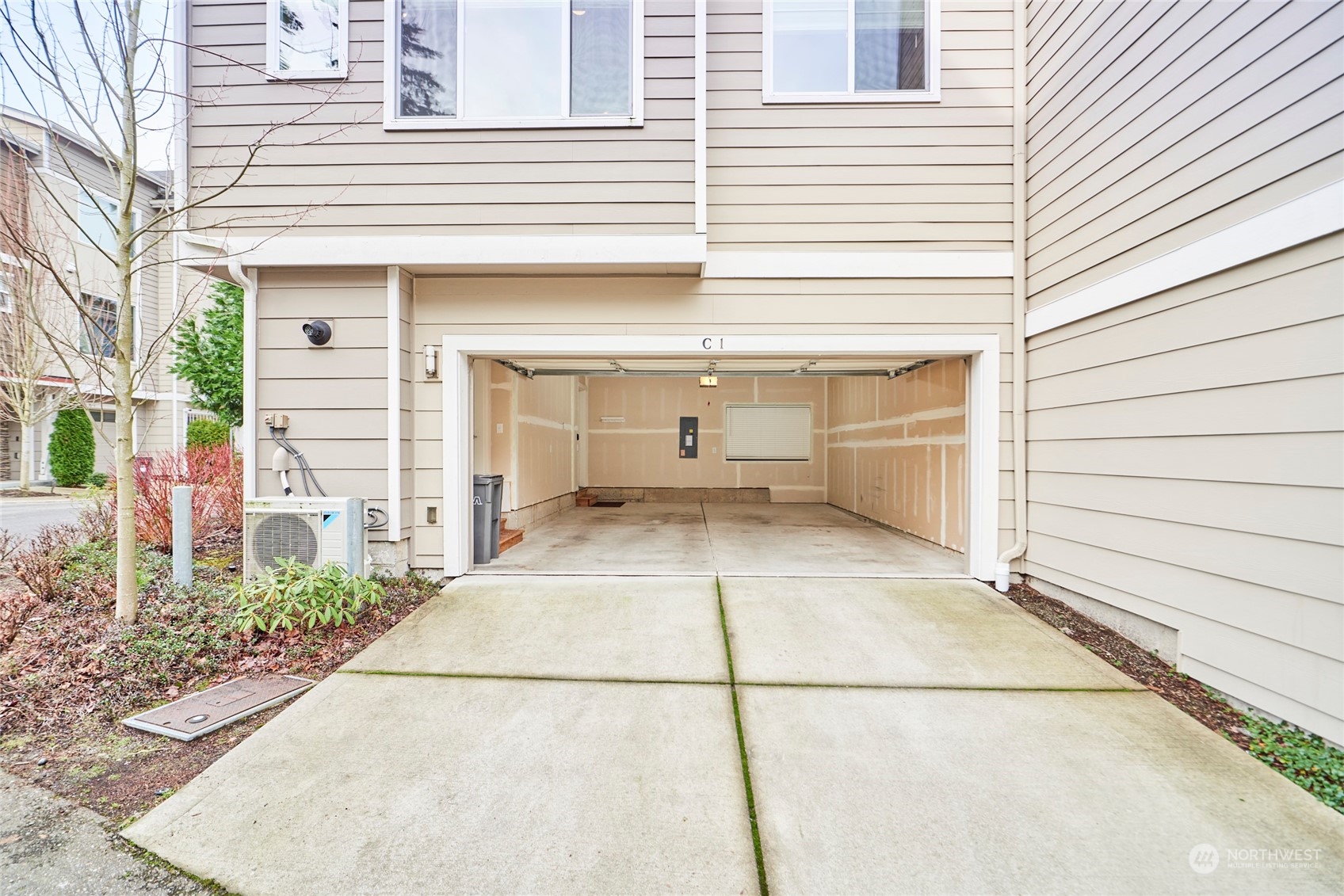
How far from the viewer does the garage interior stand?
4.80 metres

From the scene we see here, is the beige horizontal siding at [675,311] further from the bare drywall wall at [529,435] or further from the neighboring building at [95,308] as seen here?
the neighboring building at [95,308]

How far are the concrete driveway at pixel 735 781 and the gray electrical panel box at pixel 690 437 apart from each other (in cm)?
719

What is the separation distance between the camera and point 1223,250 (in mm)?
2404

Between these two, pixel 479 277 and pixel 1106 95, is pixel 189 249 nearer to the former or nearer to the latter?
pixel 479 277

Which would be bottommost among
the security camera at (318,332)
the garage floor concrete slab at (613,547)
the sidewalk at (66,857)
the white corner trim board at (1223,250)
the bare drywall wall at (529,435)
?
the sidewalk at (66,857)

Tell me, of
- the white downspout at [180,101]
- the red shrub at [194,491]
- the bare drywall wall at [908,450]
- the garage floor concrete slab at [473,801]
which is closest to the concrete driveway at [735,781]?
the garage floor concrete slab at [473,801]

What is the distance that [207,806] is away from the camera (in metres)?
1.71

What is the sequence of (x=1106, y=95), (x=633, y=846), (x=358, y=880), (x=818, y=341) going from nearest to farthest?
(x=358, y=880)
(x=633, y=846)
(x=1106, y=95)
(x=818, y=341)

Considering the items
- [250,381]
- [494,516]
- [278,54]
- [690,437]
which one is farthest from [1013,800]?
[690,437]

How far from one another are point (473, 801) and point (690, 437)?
8530 millimetres

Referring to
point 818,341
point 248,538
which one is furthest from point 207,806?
point 818,341

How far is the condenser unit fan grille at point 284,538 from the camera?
354 centimetres

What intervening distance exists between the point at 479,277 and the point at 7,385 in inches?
423

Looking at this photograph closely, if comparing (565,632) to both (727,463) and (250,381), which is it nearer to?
(250,381)
